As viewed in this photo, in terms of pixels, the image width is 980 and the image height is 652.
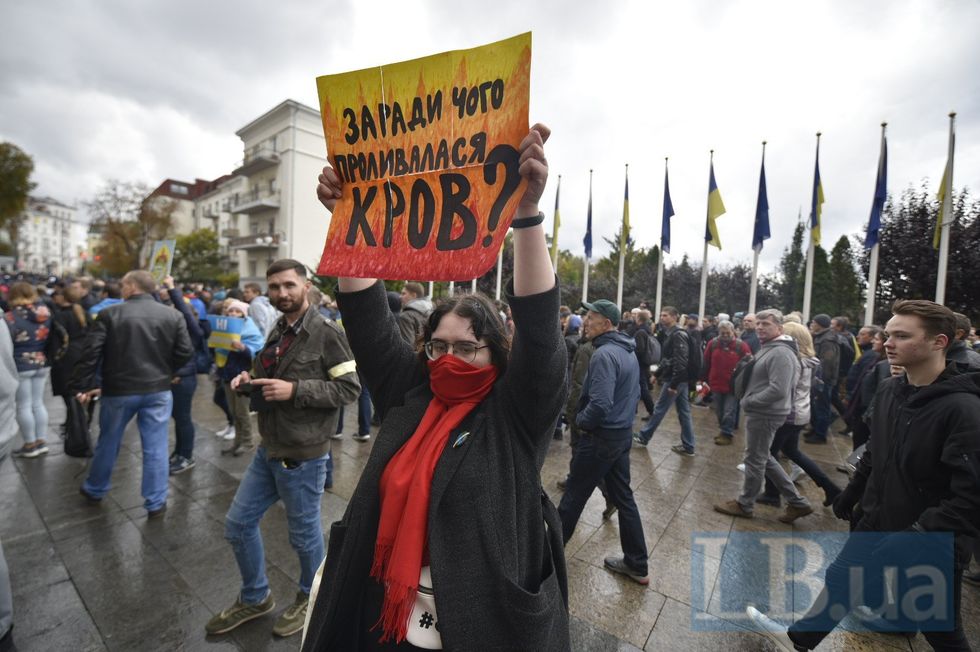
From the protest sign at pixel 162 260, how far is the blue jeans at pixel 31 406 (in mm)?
1705

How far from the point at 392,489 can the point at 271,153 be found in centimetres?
3872

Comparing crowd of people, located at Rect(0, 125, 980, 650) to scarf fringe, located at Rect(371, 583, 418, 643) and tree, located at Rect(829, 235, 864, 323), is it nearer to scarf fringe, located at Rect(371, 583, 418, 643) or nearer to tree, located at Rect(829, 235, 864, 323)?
scarf fringe, located at Rect(371, 583, 418, 643)

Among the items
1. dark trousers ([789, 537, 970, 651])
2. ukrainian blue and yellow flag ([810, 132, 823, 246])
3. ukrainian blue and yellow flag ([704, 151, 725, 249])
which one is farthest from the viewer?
ukrainian blue and yellow flag ([704, 151, 725, 249])

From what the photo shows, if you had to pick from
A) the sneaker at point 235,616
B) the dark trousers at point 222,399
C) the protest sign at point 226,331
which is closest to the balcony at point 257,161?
the dark trousers at point 222,399

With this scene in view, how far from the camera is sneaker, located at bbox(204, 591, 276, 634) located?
256 centimetres

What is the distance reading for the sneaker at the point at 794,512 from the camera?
4.29 metres

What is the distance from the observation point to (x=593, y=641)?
2674 millimetres

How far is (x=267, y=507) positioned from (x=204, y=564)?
4.26 feet

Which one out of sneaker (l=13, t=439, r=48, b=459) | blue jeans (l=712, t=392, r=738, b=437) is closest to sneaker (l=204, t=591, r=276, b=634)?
sneaker (l=13, t=439, r=48, b=459)

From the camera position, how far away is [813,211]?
1205 cm

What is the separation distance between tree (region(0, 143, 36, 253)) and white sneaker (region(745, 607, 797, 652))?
41921 mm

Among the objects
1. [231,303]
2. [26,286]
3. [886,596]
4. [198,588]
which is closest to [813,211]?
[886,596]

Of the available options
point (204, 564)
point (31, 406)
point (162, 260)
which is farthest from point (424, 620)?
point (162, 260)

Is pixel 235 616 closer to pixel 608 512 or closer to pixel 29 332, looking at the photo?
pixel 608 512
